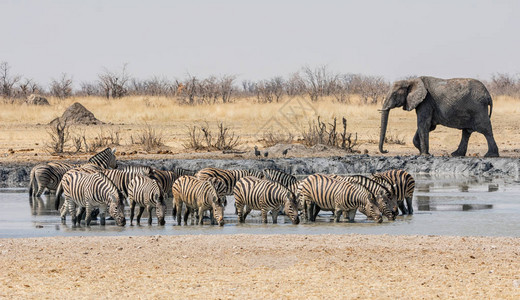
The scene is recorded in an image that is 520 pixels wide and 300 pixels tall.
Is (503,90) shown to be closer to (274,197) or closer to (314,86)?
(314,86)

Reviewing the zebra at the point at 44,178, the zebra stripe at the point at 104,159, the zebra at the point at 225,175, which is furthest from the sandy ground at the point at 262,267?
the zebra stripe at the point at 104,159

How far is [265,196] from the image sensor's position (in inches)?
529

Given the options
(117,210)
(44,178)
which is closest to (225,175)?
(117,210)

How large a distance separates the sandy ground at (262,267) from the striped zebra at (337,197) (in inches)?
90.7

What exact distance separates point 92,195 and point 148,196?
0.82 meters

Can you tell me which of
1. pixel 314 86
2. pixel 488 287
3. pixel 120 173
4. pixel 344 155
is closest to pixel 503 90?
pixel 314 86

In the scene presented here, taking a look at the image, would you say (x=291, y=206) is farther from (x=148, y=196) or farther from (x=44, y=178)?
(x=44, y=178)

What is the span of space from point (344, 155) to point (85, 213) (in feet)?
38.5

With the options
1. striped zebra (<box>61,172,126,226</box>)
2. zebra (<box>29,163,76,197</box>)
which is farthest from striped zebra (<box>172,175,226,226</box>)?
zebra (<box>29,163,76,197</box>)

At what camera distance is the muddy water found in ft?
41.2

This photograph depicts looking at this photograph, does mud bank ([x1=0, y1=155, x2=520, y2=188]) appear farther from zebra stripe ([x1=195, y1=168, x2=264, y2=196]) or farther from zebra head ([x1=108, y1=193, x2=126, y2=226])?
zebra head ([x1=108, y1=193, x2=126, y2=226])

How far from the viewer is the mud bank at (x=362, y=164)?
2209cm

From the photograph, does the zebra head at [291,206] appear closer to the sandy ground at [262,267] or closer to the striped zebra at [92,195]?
the sandy ground at [262,267]

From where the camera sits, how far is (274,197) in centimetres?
1344
